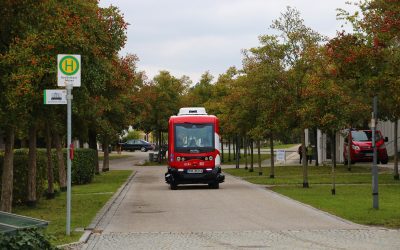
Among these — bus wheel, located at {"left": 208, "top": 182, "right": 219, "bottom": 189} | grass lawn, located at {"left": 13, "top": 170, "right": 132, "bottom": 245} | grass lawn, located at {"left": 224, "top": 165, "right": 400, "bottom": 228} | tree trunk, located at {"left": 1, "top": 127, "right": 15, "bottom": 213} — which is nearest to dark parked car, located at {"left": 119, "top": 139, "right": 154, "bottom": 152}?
grass lawn, located at {"left": 224, "top": 165, "right": 400, "bottom": 228}

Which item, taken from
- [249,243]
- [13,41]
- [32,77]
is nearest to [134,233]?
[249,243]

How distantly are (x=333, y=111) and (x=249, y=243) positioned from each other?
13673mm

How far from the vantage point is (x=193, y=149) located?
29438 millimetres

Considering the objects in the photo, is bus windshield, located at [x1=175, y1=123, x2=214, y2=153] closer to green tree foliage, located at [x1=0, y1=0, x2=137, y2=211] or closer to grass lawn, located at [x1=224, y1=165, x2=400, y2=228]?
grass lawn, located at [x1=224, y1=165, x2=400, y2=228]

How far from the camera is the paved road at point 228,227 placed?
500 inches

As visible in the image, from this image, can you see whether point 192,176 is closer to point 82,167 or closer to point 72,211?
point 82,167

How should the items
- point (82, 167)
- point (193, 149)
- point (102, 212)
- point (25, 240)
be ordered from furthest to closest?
1. point (82, 167)
2. point (193, 149)
3. point (102, 212)
4. point (25, 240)

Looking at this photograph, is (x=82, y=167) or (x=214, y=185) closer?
(x=214, y=185)

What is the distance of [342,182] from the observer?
31469 millimetres

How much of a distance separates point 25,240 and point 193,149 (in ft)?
65.7

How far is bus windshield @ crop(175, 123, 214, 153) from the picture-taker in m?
29.2

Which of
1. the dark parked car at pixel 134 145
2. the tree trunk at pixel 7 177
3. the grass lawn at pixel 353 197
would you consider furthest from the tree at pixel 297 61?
the dark parked car at pixel 134 145

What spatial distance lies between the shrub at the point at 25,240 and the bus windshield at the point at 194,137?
19039mm

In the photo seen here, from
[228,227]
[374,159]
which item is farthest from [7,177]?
[374,159]
